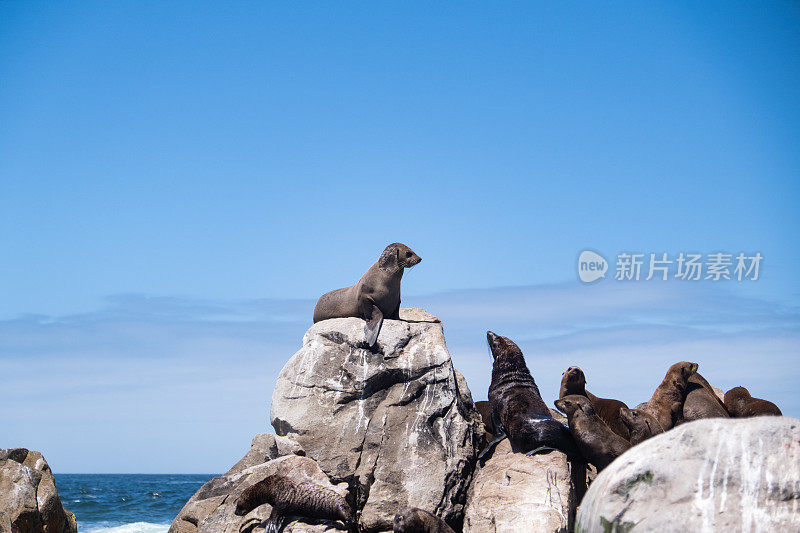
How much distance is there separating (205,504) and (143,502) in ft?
54.0

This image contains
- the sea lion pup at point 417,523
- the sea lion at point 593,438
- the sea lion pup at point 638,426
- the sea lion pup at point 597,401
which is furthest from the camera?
the sea lion pup at point 597,401

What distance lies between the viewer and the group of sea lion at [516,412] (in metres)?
7.43

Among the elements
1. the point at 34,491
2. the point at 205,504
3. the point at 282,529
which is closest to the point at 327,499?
the point at 282,529

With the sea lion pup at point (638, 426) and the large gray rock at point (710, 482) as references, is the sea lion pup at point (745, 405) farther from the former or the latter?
the large gray rock at point (710, 482)

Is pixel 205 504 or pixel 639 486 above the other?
pixel 639 486

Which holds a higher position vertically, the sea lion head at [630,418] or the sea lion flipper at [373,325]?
the sea lion flipper at [373,325]

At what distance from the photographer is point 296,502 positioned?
7.41m

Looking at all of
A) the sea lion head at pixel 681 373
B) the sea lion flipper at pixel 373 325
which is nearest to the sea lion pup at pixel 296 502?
the sea lion flipper at pixel 373 325

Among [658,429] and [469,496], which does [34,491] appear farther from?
[658,429]

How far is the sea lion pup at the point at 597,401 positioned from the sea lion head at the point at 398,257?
2.80 m

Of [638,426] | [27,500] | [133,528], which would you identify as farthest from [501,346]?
[133,528]

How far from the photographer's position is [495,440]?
8.75 metres

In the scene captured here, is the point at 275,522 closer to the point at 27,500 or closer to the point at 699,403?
the point at 27,500

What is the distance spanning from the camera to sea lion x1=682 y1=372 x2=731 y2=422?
10109 mm
